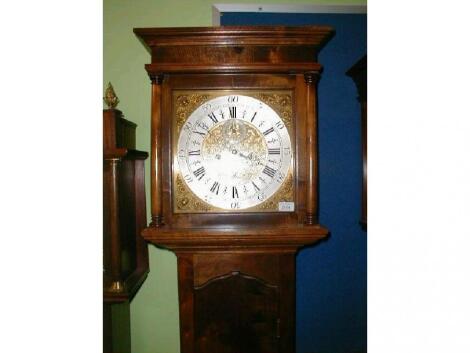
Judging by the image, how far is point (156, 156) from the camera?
36.9 inches

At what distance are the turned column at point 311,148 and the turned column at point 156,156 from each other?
20.0 inches

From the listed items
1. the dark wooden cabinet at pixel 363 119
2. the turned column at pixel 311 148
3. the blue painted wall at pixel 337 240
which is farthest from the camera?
the blue painted wall at pixel 337 240

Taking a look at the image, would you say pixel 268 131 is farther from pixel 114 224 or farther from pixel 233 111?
pixel 114 224

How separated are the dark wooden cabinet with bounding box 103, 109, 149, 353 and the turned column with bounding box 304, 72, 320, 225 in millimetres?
627

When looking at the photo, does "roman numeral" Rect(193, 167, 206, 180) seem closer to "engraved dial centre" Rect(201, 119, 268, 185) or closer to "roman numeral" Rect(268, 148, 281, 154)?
"engraved dial centre" Rect(201, 119, 268, 185)

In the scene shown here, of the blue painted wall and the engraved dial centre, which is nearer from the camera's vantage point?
the engraved dial centre

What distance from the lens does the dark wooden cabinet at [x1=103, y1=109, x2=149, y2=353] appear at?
950 millimetres

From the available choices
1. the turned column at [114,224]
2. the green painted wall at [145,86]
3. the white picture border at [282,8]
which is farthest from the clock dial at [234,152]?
the white picture border at [282,8]

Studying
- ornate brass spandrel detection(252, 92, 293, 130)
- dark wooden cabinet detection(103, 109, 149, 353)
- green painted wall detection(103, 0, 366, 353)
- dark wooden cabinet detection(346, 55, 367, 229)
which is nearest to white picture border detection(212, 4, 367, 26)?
green painted wall detection(103, 0, 366, 353)

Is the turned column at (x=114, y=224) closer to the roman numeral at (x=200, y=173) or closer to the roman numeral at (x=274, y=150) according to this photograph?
the roman numeral at (x=200, y=173)

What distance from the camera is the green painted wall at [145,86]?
122cm

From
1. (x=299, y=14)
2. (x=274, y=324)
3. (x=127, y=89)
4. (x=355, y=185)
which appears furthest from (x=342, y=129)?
(x=127, y=89)
